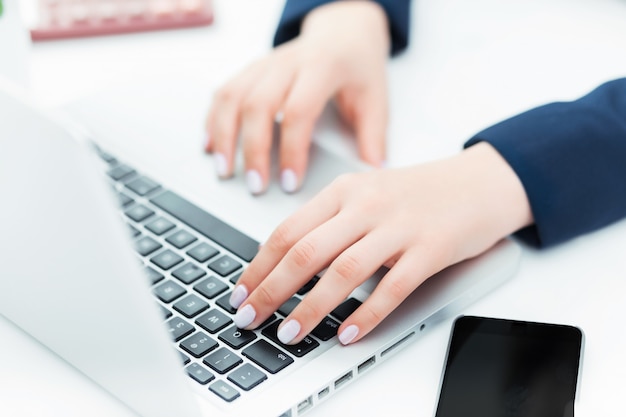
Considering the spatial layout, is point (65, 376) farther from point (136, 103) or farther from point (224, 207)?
point (136, 103)

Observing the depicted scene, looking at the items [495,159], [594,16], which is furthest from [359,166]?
[594,16]

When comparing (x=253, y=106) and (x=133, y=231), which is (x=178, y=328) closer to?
(x=133, y=231)

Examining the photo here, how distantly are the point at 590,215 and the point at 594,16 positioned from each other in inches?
12.1

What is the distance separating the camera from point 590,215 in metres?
0.58

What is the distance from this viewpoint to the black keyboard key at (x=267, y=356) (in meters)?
0.47

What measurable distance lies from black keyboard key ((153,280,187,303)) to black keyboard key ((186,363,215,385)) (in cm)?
6

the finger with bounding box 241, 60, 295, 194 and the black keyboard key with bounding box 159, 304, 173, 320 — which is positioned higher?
the finger with bounding box 241, 60, 295, 194

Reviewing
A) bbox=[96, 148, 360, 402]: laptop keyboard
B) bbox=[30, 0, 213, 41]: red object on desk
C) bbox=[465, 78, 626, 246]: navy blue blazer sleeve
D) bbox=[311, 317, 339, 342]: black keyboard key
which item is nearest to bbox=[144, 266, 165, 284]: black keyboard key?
bbox=[96, 148, 360, 402]: laptop keyboard

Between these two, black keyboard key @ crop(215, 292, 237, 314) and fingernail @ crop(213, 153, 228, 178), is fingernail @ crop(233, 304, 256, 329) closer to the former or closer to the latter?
black keyboard key @ crop(215, 292, 237, 314)

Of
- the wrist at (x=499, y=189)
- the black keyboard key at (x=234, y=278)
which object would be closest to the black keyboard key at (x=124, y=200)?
the black keyboard key at (x=234, y=278)

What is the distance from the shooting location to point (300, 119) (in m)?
0.65

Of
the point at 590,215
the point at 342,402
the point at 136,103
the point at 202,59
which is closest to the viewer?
the point at 342,402

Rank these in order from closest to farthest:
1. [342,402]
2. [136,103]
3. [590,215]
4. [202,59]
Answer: [342,402]
[590,215]
[136,103]
[202,59]

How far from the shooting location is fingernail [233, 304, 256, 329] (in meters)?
0.49
